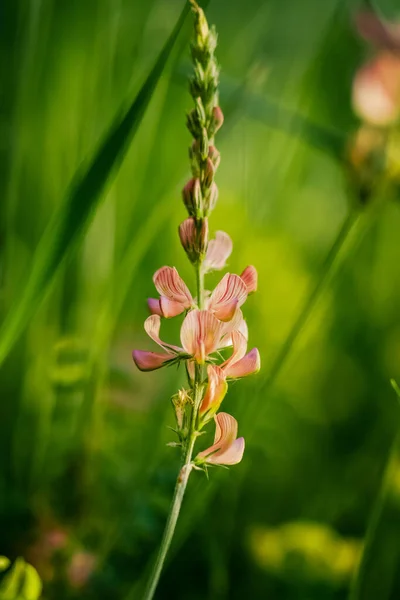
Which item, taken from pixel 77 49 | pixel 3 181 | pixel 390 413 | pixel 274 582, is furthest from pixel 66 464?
pixel 77 49

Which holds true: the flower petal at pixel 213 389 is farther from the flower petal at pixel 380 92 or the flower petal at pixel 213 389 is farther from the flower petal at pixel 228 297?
the flower petal at pixel 380 92

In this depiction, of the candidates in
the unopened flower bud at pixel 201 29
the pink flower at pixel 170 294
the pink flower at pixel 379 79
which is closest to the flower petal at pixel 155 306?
A: the pink flower at pixel 170 294

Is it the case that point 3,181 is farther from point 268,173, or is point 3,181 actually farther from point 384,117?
point 384,117

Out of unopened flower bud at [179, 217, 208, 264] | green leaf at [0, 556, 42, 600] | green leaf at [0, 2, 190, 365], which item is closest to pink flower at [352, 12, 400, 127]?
green leaf at [0, 2, 190, 365]

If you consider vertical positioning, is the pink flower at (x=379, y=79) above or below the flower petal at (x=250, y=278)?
above

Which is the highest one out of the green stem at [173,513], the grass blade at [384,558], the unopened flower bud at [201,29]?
the unopened flower bud at [201,29]

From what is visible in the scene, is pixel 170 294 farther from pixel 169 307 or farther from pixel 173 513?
pixel 173 513

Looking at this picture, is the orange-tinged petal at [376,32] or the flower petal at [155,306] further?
the orange-tinged petal at [376,32]
